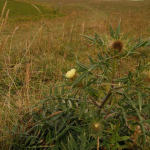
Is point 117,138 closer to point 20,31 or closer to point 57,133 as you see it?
point 57,133

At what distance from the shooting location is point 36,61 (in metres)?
2.63

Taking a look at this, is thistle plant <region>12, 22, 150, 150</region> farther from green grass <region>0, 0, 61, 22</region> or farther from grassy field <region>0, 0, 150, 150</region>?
green grass <region>0, 0, 61, 22</region>

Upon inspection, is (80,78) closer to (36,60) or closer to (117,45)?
(117,45)

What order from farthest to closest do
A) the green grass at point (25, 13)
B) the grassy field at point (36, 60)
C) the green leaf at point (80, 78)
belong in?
the green grass at point (25, 13)
the grassy field at point (36, 60)
the green leaf at point (80, 78)

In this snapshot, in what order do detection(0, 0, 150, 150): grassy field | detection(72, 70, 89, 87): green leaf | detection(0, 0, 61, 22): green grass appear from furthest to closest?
detection(0, 0, 61, 22): green grass < detection(0, 0, 150, 150): grassy field < detection(72, 70, 89, 87): green leaf

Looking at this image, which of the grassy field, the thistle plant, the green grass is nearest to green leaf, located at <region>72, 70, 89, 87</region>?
the thistle plant

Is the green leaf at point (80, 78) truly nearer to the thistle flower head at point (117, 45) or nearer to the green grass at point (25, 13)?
the thistle flower head at point (117, 45)

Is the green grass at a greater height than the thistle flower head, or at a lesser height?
greater

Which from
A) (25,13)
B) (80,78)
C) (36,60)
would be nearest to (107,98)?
(80,78)

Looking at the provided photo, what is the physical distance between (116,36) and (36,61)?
6.80 ft

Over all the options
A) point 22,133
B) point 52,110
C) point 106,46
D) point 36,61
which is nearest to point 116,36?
point 106,46

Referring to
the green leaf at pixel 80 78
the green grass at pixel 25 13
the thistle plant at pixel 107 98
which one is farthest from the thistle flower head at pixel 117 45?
the green grass at pixel 25 13

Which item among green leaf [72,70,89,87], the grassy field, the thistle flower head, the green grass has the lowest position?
the grassy field

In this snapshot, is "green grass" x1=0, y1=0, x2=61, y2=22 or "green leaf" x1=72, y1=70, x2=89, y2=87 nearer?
"green leaf" x1=72, y1=70, x2=89, y2=87
